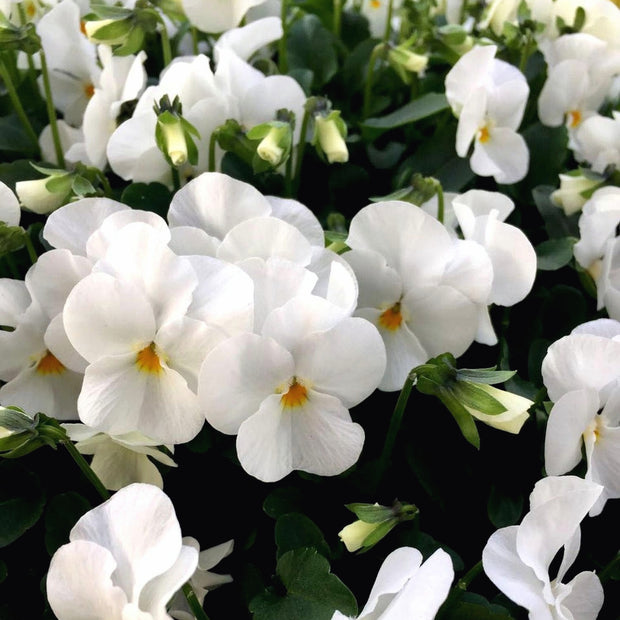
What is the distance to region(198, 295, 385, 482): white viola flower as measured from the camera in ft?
1.85

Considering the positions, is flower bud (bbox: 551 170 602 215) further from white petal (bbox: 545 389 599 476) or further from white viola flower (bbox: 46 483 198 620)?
white viola flower (bbox: 46 483 198 620)

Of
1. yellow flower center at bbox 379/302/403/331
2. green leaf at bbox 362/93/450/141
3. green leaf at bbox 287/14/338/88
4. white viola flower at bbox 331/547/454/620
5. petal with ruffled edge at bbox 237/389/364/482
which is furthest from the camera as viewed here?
green leaf at bbox 287/14/338/88

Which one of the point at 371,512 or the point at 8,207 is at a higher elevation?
the point at 8,207

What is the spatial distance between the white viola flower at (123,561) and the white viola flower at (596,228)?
465 millimetres

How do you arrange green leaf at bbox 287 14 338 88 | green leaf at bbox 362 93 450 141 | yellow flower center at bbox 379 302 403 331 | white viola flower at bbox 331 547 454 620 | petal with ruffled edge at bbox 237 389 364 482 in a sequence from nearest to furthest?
1. white viola flower at bbox 331 547 454 620
2. petal with ruffled edge at bbox 237 389 364 482
3. yellow flower center at bbox 379 302 403 331
4. green leaf at bbox 362 93 450 141
5. green leaf at bbox 287 14 338 88

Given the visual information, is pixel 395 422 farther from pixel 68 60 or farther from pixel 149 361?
pixel 68 60

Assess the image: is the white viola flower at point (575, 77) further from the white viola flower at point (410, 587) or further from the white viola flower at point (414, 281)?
the white viola flower at point (410, 587)

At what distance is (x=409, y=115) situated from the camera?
92cm

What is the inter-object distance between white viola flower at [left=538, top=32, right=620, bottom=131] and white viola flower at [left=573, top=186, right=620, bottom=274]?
187 millimetres

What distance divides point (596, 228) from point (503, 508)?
27 cm

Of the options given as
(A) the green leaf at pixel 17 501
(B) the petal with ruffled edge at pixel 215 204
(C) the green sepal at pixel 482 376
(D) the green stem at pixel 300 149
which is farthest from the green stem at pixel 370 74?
(A) the green leaf at pixel 17 501

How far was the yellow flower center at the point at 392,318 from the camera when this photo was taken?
0.69 meters

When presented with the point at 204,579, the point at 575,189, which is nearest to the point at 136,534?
the point at 204,579

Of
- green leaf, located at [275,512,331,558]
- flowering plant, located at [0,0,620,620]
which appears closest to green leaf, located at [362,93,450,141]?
flowering plant, located at [0,0,620,620]
